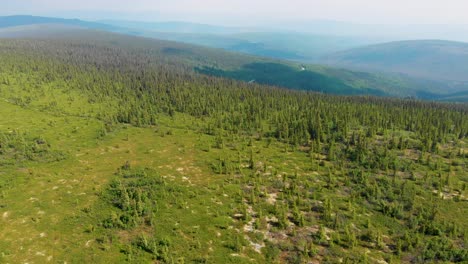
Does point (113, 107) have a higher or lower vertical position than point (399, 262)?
higher

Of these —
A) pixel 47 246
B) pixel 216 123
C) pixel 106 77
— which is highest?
pixel 106 77

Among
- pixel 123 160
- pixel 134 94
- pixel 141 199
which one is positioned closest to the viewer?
pixel 141 199

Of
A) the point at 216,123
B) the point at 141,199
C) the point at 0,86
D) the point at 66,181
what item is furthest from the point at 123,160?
the point at 0,86

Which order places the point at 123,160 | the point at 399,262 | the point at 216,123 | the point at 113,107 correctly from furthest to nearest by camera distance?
1. the point at 113,107
2. the point at 216,123
3. the point at 123,160
4. the point at 399,262

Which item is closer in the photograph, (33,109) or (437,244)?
(437,244)

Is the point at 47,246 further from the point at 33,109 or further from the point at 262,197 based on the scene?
the point at 33,109

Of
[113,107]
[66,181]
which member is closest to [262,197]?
[66,181]
